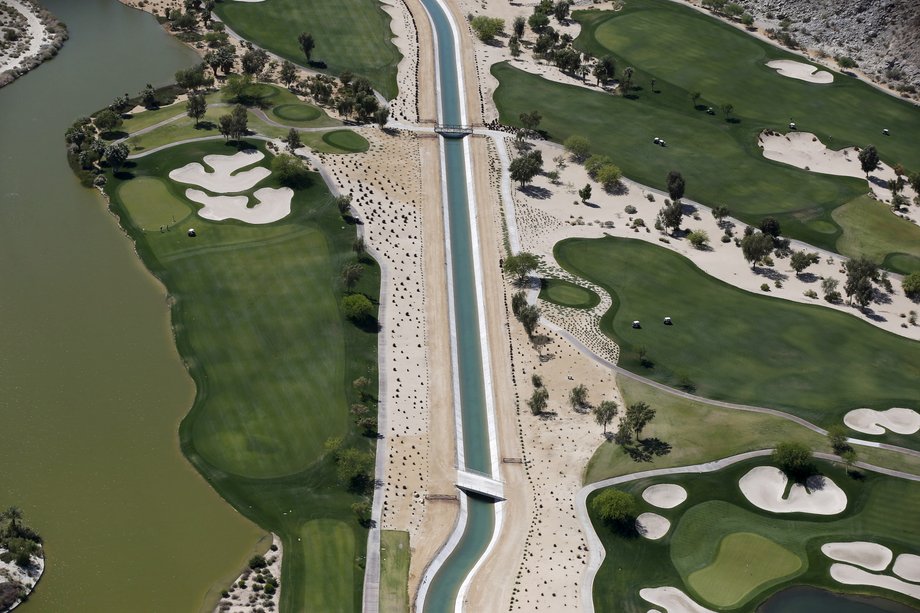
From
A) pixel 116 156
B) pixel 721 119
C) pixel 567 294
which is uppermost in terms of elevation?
pixel 116 156

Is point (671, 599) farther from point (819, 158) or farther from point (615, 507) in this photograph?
point (819, 158)

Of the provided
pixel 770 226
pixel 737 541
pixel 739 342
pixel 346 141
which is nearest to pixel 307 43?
pixel 346 141

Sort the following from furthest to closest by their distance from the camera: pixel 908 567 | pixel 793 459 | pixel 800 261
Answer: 1. pixel 800 261
2. pixel 793 459
3. pixel 908 567

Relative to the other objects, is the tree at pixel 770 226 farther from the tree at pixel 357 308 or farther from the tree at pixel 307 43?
the tree at pixel 307 43

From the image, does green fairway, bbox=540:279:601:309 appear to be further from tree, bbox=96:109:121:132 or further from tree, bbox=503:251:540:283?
tree, bbox=96:109:121:132

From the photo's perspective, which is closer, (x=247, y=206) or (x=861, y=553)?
(x=861, y=553)

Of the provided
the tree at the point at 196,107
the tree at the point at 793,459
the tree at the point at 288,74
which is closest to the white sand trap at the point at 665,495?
the tree at the point at 793,459
